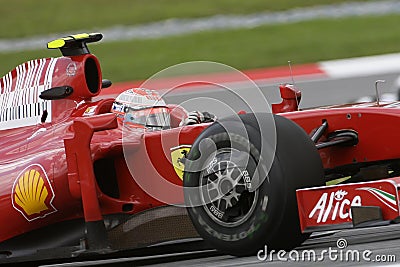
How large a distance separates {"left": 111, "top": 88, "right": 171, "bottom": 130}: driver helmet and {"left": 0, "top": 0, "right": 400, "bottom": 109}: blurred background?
8888 mm

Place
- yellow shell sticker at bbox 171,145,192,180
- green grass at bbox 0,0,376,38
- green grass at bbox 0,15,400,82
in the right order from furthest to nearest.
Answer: green grass at bbox 0,0,376,38 < green grass at bbox 0,15,400,82 < yellow shell sticker at bbox 171,145,192,180

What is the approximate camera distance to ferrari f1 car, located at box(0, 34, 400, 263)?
5.49 meters

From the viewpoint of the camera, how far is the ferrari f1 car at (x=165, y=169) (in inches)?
216

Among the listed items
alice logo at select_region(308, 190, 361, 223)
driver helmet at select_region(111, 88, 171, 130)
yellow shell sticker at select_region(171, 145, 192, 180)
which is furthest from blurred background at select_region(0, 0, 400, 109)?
alice logo at select_region(308, 190, 361, 223)

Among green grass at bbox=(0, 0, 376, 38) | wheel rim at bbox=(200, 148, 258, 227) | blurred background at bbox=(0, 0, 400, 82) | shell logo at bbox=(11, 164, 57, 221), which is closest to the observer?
wheel rim at bbox=(200, 148, 258, 227)

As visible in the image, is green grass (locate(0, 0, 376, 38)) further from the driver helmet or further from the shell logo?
the shell logo

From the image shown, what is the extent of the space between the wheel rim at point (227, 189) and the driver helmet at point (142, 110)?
1.13m

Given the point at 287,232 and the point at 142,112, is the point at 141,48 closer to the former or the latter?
the point at 142,112

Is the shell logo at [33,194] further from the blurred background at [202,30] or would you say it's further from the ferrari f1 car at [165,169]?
the blurred background at [202,30]

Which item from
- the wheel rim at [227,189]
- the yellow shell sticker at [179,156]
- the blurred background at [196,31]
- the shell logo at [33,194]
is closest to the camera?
the wheel rim at [227,189]

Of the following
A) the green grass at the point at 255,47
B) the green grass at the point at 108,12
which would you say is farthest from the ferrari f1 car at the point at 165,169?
the green grass at the point at 108,12

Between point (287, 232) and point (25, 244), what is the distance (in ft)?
6.77

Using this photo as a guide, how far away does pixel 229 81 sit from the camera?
12.1 m

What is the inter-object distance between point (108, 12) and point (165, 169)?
45.0 feet
